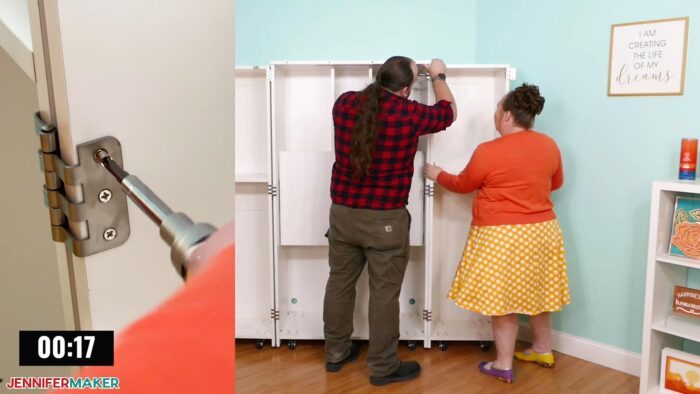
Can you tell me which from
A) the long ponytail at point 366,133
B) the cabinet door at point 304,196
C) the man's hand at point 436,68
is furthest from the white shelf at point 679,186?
the cabinet door at point 304,196

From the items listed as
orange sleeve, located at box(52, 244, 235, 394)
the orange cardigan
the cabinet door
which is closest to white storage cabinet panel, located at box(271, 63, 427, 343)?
the cabinet door

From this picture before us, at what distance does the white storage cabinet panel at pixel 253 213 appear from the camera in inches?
121

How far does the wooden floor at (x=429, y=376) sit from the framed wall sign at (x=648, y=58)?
131 centimetres

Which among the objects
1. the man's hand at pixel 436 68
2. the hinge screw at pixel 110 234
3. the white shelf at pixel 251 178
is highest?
the man's hand at pixel 436 68

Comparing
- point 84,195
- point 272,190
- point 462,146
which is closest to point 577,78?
point 462,146

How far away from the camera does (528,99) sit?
97.7 inches

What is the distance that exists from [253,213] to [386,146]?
1.06 metres

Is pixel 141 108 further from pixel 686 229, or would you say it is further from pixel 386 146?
pixel 686 229

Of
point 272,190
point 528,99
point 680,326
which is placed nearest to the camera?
point 680,326

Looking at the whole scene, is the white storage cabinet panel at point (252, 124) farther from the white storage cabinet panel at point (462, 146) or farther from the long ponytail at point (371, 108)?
the white storage cabinet panel at point (462, 146)

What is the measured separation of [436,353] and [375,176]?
1.06m

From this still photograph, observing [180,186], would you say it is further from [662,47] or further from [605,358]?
[605,358]

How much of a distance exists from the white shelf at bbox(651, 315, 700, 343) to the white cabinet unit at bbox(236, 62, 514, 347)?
0.87m

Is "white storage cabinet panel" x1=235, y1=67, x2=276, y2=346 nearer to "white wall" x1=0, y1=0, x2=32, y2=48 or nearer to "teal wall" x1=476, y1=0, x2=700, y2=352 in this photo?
"teal wall" x1=476, y1=0, x2=700, y2=352
